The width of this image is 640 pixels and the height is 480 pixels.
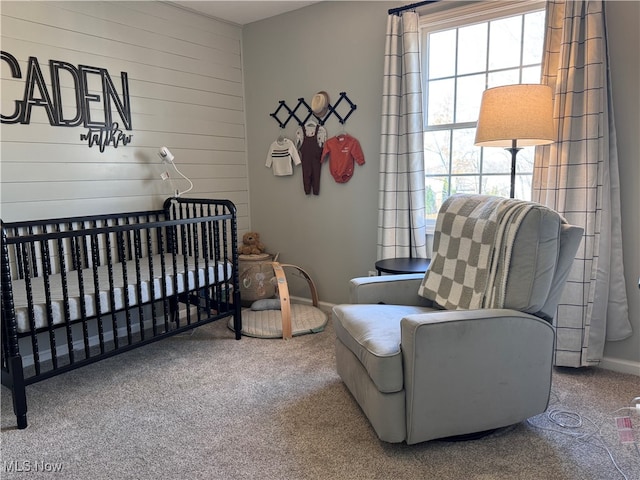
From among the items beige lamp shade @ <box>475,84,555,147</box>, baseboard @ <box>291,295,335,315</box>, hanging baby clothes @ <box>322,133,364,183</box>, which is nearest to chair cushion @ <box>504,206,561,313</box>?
beige lamp shade @ <box>475,84,555,147</box>

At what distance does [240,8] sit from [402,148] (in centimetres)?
164

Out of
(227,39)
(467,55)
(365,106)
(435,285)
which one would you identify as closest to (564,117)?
(467,55)

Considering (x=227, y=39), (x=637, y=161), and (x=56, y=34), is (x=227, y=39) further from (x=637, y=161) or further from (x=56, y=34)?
(x=637, y=161)

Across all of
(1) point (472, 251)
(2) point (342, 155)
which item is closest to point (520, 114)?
(1) point (472, 251)

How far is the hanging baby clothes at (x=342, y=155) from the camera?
10.9ft

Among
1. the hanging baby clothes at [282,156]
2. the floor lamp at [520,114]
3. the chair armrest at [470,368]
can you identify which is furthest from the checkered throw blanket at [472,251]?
the hanging baby clothes at [282,156]

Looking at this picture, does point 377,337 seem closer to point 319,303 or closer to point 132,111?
point 319,303

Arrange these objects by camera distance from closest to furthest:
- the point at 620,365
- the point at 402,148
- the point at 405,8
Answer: the point at 620,365 → the point at 405,8 → the point at 402,148

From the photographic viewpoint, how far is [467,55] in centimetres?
292

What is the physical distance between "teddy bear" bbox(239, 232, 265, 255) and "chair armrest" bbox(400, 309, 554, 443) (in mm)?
2254

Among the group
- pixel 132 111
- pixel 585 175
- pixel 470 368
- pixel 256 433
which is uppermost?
pixel 132 111

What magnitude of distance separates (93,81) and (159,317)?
5.42ft

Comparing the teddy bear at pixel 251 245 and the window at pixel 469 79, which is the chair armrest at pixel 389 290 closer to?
the window at pixel 469 79

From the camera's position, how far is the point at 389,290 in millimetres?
2365
